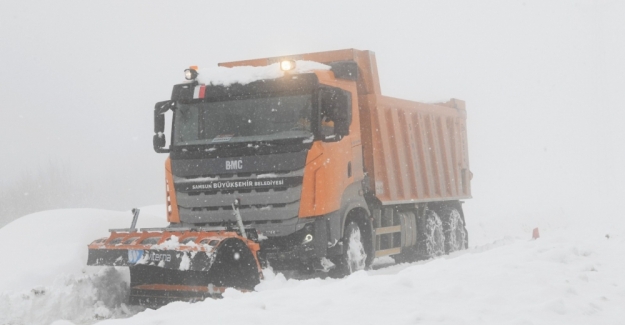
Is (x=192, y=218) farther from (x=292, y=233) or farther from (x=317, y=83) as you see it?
(x=317, y=83)

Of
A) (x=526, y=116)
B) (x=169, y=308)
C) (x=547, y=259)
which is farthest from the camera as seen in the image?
(x=526, y=116)

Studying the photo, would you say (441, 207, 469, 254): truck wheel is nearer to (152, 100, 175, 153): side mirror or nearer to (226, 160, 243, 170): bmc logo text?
(226, 160, 243, 170): bmc logo text

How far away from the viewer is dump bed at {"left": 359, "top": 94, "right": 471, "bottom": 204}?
36.0 ft

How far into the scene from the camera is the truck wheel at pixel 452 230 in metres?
14.5

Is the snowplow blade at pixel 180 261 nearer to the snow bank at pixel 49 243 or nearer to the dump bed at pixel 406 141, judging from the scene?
the snow bank at pixel 49 243

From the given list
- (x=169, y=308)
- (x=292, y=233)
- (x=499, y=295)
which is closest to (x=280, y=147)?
(x=292, y=233)

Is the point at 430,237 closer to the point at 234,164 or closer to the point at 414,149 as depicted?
the point at 414,149

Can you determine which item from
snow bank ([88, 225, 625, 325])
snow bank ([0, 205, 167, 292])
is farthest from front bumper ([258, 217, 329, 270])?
Result: snow bank ([0, 205, 167, 292])

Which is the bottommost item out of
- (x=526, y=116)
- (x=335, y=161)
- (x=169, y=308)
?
(x=169, y=308)

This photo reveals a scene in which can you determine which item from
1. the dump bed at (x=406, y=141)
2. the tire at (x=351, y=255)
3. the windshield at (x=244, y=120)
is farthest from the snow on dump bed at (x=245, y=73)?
the tire at (x=351, y=255)

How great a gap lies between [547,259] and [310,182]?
2819mm

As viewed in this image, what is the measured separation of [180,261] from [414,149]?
6.13m

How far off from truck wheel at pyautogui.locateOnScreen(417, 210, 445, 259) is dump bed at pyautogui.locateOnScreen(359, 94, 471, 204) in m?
0.43

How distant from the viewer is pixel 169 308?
6.51 meters
